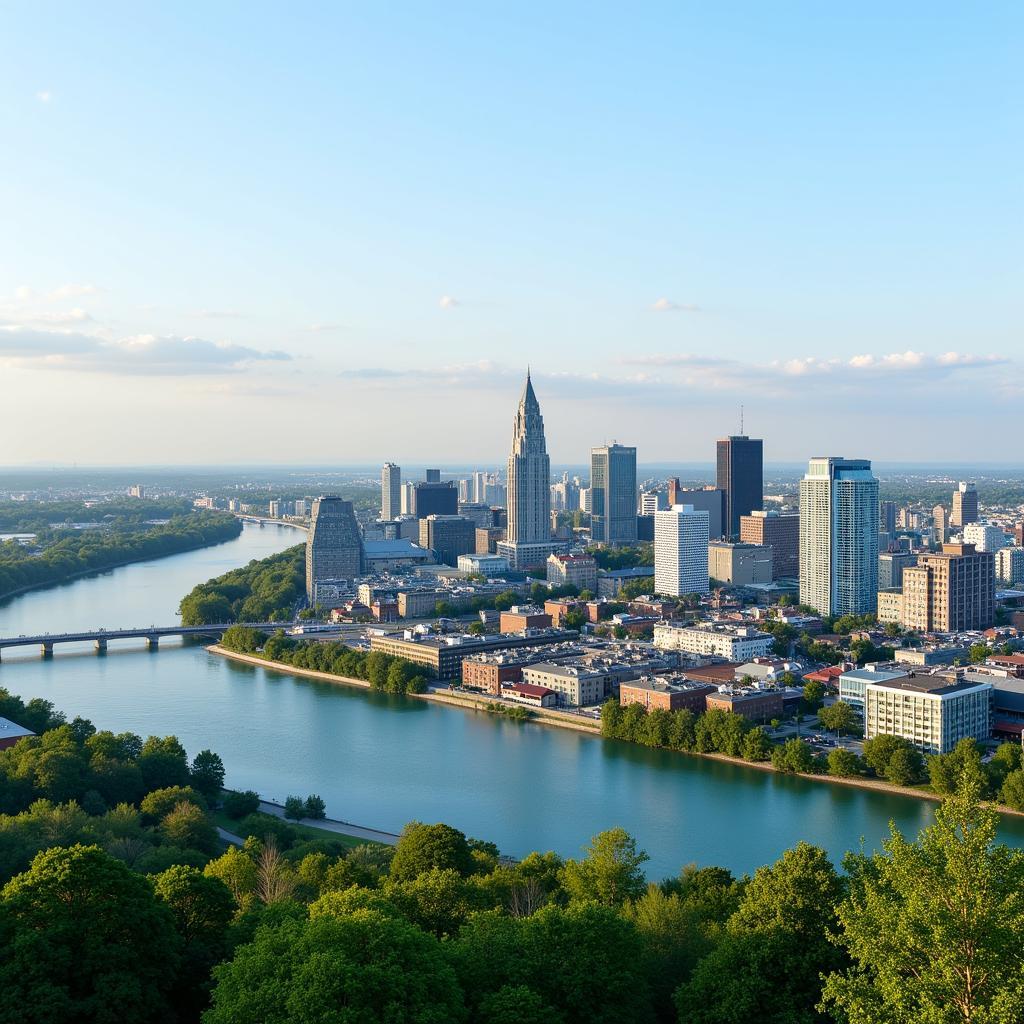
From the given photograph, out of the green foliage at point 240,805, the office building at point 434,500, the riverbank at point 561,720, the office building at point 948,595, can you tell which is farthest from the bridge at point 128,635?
the office building at point 434,500

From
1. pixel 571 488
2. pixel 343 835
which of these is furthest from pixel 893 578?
pixel 571 488

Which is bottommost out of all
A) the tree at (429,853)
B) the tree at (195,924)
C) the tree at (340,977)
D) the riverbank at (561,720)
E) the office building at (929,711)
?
the riverbank at (561,720)

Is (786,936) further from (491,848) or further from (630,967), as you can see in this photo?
(491,848)

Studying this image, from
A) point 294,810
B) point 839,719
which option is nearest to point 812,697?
point 839,719

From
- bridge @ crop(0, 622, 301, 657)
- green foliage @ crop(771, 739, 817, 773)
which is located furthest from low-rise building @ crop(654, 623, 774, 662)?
bridge @ crop(0, 622, 301, 657)

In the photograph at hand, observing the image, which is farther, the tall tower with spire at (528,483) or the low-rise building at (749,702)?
the tall tower with spire at (528,483)

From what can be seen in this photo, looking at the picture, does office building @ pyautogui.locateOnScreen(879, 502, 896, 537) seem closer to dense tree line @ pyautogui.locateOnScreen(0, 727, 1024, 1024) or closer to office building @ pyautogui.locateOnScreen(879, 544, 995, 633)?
office building @ pyautogui.locateOnScreen(879, 544, 995, 633)

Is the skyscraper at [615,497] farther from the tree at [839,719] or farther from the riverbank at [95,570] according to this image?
the tree at [839,719]
